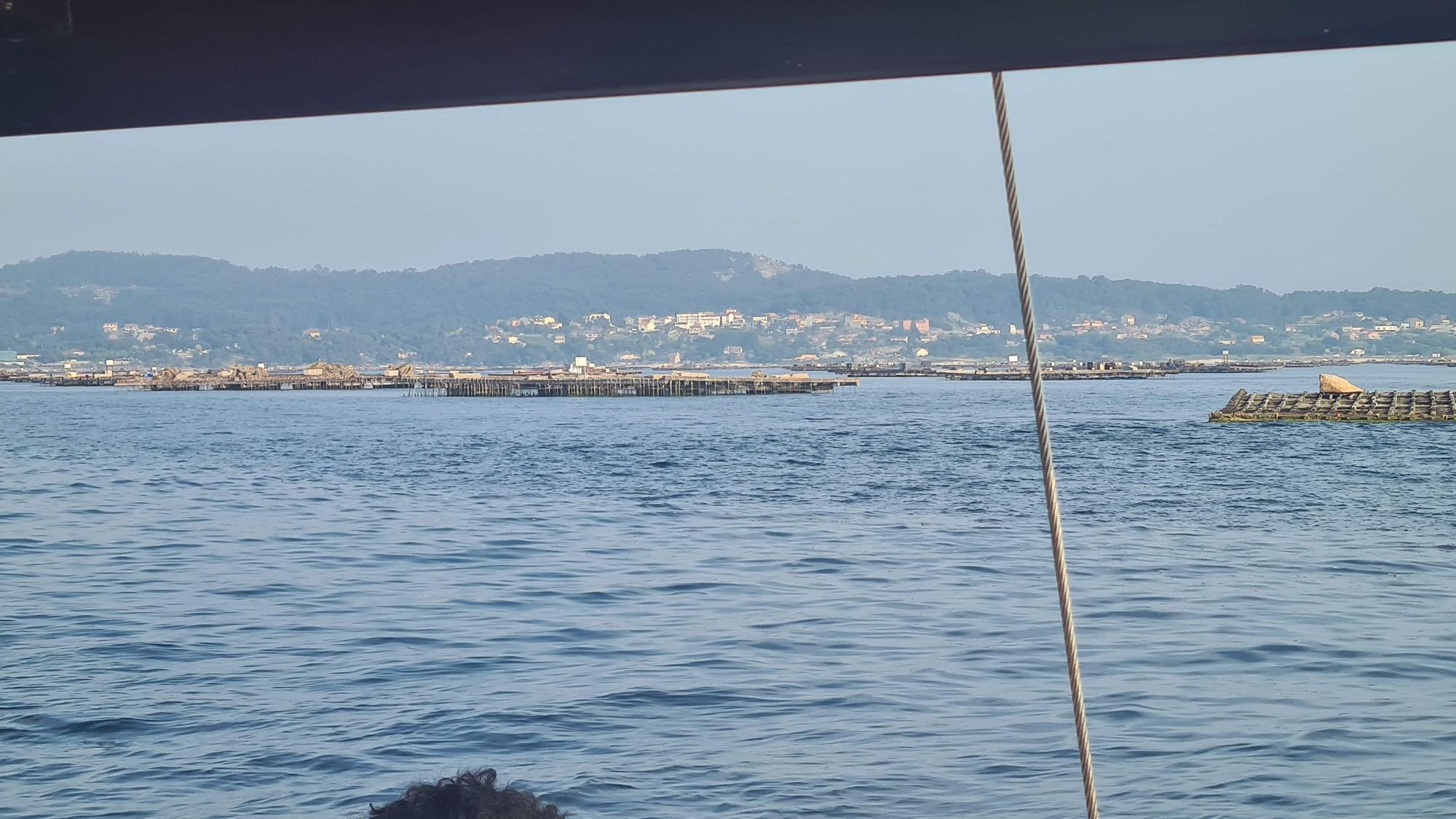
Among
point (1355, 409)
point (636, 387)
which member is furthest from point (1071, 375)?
point (1355, 409)

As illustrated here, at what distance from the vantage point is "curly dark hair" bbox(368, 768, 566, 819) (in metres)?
2.26

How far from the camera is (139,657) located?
1552 cm

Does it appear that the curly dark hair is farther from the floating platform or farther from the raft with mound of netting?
the floating platform

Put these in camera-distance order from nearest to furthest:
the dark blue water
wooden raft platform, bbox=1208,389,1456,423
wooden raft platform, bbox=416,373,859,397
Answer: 1. the dark blue water
2. wooden raft platform, bbox=1208,389,1456,423
3. wooden raft platform, bbox=416,373,859,397

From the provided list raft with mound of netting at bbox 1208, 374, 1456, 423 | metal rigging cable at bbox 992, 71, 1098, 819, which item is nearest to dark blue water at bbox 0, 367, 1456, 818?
metal rigging cable at bbox 992, 71, 1098, 819

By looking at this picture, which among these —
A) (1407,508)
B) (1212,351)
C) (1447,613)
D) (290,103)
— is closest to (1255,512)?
(1407,508)

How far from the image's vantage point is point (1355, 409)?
62281 mm

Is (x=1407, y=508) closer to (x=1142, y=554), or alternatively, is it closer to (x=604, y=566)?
(x=1142, y=554)

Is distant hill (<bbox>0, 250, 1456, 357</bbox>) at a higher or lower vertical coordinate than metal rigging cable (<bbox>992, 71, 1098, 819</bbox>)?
higher

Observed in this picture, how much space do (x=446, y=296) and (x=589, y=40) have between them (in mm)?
189186

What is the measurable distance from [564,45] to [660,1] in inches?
9.4

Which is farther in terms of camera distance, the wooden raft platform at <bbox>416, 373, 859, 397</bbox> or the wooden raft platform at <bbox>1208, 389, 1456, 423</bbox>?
the wooden raft platform at <bbox>416, 373, 859, 397</bbox>

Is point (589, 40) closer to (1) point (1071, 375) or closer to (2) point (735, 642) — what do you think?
(2) point (735, 642)

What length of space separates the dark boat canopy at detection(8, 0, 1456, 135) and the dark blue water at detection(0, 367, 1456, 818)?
776 centimetres
